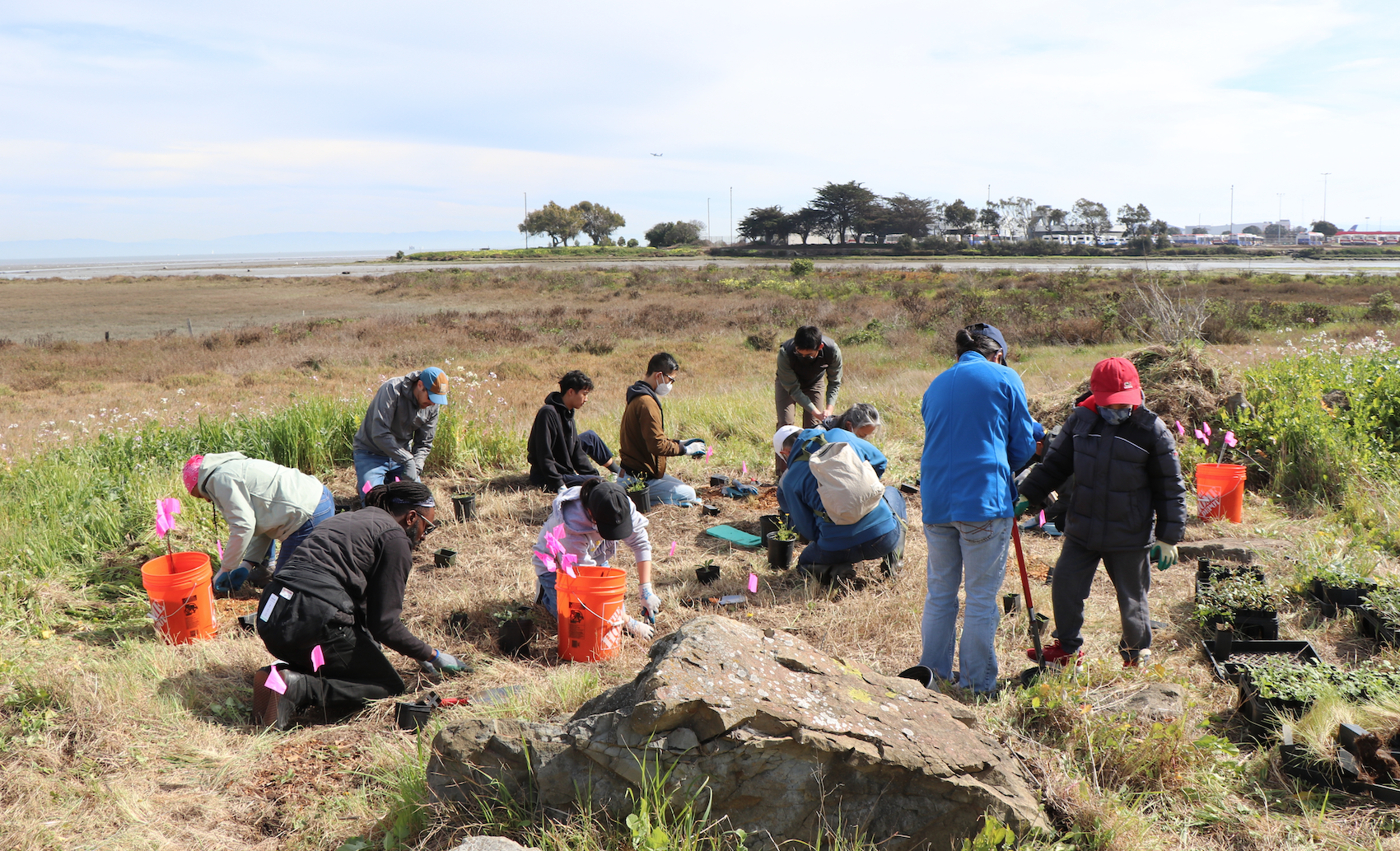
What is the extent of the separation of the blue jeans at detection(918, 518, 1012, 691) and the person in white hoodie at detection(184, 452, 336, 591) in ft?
11.5

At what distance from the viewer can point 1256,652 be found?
3822mm

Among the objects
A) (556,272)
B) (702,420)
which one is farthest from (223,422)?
(556,272)

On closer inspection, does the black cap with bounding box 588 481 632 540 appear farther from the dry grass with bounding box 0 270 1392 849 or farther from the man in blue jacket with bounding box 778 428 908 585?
the man in blue jacket with bounding box 778 428 908 585

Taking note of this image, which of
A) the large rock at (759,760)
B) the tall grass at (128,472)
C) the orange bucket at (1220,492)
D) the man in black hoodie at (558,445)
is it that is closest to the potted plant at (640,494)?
the man in black hoodie at (558,445)

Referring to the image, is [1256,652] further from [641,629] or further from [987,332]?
[641,629]

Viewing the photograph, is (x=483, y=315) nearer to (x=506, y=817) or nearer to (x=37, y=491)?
(x=37, y=491)

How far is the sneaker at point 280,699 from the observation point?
3.49 metres

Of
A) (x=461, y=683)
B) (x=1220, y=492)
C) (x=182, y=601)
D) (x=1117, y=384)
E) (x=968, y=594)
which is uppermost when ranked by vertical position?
(x=1117, y=384)

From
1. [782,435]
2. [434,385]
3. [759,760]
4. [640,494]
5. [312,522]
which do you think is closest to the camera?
[759,760]

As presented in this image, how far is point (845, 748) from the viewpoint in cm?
238

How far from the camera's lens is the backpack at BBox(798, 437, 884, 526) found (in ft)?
15.1

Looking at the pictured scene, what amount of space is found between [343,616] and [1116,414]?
3.64 metres

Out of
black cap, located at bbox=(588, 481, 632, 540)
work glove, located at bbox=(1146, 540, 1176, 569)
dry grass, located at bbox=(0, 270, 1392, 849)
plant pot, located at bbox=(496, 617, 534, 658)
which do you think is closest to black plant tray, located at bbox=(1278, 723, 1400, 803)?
dry grass, located at bbox=(0, 270, 1392, 849)

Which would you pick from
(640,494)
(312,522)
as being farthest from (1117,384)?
(312,522)
